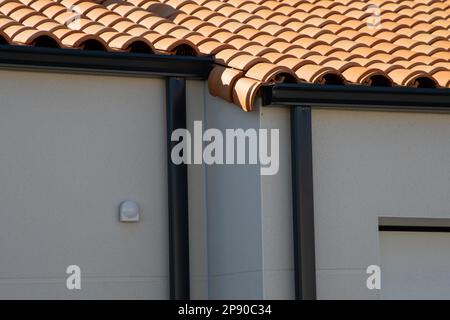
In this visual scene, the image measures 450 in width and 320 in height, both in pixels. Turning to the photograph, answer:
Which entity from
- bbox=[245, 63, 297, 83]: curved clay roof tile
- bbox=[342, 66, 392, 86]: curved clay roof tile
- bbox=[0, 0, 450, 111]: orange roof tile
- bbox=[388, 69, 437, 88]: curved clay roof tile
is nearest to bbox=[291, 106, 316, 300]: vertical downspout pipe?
bbox=[245, 63, 297, 83]: curved clay roof tile

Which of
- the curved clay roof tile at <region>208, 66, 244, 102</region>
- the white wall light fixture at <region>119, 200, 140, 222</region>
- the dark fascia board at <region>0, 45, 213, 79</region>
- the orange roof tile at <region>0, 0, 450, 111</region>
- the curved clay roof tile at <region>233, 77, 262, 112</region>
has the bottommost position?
the white wall light fixture at <region>119, 200, 140, 222</region>

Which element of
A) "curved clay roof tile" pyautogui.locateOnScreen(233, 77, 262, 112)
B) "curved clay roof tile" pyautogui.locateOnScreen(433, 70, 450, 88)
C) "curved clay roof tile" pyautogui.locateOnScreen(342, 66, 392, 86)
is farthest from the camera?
"curved clay roof tile" pyautogui.locateOnScreen(433, 70, 450, 88)

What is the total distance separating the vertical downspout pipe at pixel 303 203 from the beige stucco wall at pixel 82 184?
1102mm

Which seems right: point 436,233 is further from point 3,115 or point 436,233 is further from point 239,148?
point 3,115

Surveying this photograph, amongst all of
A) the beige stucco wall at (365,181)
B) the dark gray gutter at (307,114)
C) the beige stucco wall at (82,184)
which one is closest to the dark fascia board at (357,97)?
the dark gray gutter at (307,114)

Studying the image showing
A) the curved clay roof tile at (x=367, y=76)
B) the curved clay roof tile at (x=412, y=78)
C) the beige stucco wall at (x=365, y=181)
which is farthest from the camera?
the curved clay roof tile at (x=412, y=78)

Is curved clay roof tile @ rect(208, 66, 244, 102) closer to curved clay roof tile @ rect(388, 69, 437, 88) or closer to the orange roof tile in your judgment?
the orange roof tile

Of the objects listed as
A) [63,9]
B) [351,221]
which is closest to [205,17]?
[63,9]

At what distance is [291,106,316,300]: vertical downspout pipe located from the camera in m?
8.68

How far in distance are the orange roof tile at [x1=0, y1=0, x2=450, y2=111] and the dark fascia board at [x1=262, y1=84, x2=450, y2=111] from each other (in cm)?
12

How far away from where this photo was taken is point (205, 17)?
10.7 meters

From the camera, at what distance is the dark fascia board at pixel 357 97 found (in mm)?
8820

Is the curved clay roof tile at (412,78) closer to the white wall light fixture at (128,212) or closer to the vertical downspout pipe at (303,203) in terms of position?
the vertical downspout pipe at (303,203)

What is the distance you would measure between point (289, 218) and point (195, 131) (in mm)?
1157
